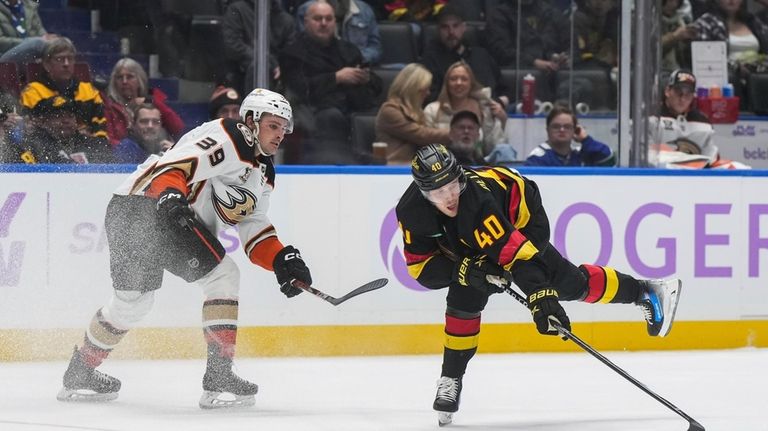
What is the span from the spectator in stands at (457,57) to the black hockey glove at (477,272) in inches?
97.7

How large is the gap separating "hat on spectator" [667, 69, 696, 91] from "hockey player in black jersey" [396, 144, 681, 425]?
2.59m

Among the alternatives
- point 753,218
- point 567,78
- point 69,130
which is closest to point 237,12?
point 69,130

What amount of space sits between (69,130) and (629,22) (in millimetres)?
2656

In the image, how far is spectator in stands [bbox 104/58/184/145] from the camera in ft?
20.3

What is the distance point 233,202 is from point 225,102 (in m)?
1.57

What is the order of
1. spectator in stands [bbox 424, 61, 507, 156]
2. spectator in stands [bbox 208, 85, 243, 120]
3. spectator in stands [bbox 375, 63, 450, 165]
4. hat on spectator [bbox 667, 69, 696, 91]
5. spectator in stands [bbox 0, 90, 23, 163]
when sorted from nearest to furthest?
spectator in stands [bbox 0, 90, 23, 163]
spectator in stands [bbox 208, 85, 243, 120]
spectator in stands [bbox 375, 63, 450, 165]
spectator in stands [bbox 424, 61, 507, 156]
hat on spectator [bbox 667, 69, 696, 91]

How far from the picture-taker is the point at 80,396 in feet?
16.1

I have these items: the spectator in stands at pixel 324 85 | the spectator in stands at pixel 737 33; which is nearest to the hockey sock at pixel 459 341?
the spectator in stands at pixel 324 85

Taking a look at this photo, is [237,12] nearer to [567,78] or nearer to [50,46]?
[50,46]

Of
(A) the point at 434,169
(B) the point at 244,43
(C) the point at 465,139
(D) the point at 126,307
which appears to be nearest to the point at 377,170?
(C) the point at 465,139

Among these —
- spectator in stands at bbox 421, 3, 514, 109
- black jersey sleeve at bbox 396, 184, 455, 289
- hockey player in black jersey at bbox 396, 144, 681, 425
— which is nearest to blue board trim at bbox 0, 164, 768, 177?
spectator in stands at bbox 421, 3, 514, 109

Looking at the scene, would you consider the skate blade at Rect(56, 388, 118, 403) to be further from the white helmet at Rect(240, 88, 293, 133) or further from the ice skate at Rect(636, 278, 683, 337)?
the ice skate at Rect(636, 278, 683, 337)

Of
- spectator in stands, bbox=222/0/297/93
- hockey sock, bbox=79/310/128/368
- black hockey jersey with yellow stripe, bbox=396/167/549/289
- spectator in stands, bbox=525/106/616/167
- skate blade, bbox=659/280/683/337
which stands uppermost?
spectator in stands, bbox=222/0/297/93

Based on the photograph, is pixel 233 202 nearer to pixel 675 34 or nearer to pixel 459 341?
pixel 459 341
